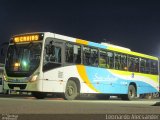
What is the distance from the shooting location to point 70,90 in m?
23.5

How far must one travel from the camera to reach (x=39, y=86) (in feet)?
70.8

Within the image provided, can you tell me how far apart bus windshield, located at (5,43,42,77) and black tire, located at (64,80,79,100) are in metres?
2.42

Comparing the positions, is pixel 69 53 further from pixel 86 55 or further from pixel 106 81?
pixel 106 81

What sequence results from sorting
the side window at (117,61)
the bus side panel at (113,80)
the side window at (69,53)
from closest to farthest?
the side window at (69,53) → the bus side panel at (113,80) → the side window at (117,61)

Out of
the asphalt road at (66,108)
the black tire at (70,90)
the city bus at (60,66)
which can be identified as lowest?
the asphalt road at (66,108)

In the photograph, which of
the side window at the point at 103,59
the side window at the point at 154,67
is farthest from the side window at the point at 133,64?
the side window at the point at 103,59

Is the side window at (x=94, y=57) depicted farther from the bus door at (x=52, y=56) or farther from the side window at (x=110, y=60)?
the bus door at (x=52, y=56)

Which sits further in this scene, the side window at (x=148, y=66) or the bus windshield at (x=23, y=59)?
the side window at (x=148, y=66)

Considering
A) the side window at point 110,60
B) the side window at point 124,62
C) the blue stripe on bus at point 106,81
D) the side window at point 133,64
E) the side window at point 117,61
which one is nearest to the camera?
the blue stripe on bus at point 106,81

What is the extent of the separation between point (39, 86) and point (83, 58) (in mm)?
4016

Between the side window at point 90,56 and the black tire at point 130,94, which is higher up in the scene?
the side window at point 90,56

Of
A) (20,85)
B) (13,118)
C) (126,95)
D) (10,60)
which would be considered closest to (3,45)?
(10,60)

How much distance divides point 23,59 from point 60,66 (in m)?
1.93

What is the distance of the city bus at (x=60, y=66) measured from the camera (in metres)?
22.0
